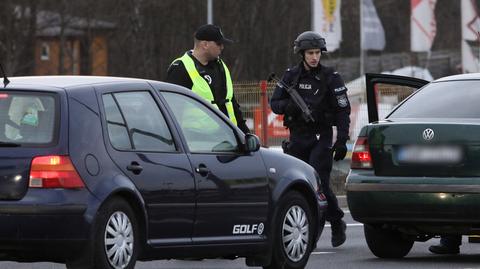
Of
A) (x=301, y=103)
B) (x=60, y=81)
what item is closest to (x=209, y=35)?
(x=301, y=103)

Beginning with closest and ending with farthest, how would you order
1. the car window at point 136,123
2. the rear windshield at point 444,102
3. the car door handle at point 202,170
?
the car window at point 136,123 < the car door handle at point 202,170 < the rear windshield at point 444,102

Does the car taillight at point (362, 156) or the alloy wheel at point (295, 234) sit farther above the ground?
the car taillight at point (362, 156)

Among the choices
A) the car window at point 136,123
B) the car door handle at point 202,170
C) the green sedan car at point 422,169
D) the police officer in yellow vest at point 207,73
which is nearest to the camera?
the car window at point 136,123

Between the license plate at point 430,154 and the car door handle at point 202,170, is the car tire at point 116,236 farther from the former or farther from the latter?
the license plate at point 430,154

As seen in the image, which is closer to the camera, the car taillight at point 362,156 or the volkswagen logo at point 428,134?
the volkswagen logo at point 428,134

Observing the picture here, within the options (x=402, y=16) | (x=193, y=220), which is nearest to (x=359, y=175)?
(x=193, y=220)

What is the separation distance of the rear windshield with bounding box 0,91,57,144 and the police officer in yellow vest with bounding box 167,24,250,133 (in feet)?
10.8

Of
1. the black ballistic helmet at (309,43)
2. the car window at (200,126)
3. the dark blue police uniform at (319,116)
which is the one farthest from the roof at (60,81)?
the dark blue police uniform at (319,116)

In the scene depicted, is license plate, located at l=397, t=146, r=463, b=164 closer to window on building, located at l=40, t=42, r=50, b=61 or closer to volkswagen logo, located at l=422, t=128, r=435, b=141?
volkswagen logo, located at l=422, t=128, r=435, b=141

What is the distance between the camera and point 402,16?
78.2 meters

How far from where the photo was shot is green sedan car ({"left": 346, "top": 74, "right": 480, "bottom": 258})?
34.4ft

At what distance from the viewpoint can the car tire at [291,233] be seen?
977cm

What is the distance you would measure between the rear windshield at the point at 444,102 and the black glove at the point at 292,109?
1198mm

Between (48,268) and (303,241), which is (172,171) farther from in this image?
(48,268)
